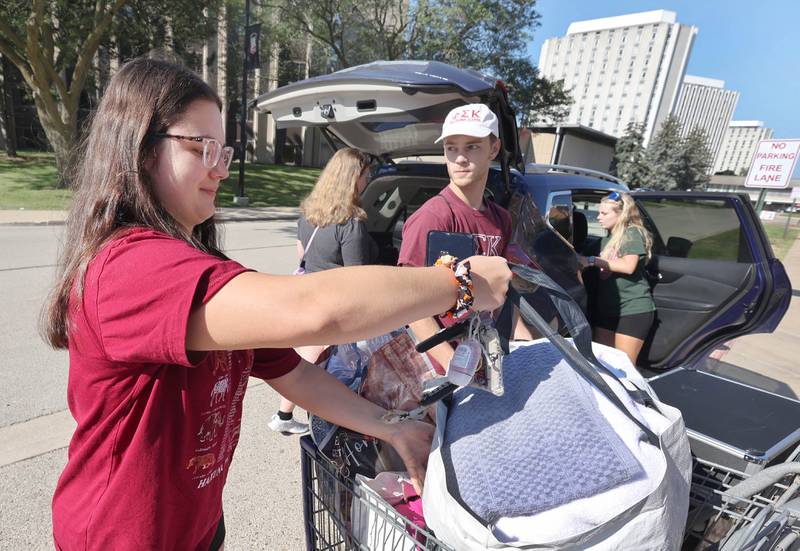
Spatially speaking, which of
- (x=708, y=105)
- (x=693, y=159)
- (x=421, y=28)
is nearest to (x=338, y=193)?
(x=421, y=28)

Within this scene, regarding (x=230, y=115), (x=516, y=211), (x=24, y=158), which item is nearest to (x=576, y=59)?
(x=230, y=115)

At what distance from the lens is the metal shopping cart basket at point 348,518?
108 centimetres

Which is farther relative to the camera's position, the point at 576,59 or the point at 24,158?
the point at 576,59

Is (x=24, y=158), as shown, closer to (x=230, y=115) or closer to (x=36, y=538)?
(x=230, y=115)

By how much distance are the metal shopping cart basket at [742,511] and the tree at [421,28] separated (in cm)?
2108

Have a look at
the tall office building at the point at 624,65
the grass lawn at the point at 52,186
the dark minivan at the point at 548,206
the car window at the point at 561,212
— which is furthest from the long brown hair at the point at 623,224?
the tall office building at the point at 624,65

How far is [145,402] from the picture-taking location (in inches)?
34.8

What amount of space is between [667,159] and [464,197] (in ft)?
159

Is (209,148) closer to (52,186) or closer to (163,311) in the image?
(163,311)

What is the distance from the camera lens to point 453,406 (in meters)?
1.09

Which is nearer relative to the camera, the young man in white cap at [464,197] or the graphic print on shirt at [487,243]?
the young man in white cap at [464,197]

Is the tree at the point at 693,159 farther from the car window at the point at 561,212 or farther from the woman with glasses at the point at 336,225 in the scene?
the woman with glasses at the point at 336,225

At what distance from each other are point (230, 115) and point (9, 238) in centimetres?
2391

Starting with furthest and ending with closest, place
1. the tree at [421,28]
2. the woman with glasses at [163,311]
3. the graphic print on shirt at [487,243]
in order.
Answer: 1. the tree at [421,28]
2. the graphic print on shirt at [487,243]
3. the woman with glasses at [163,311]
